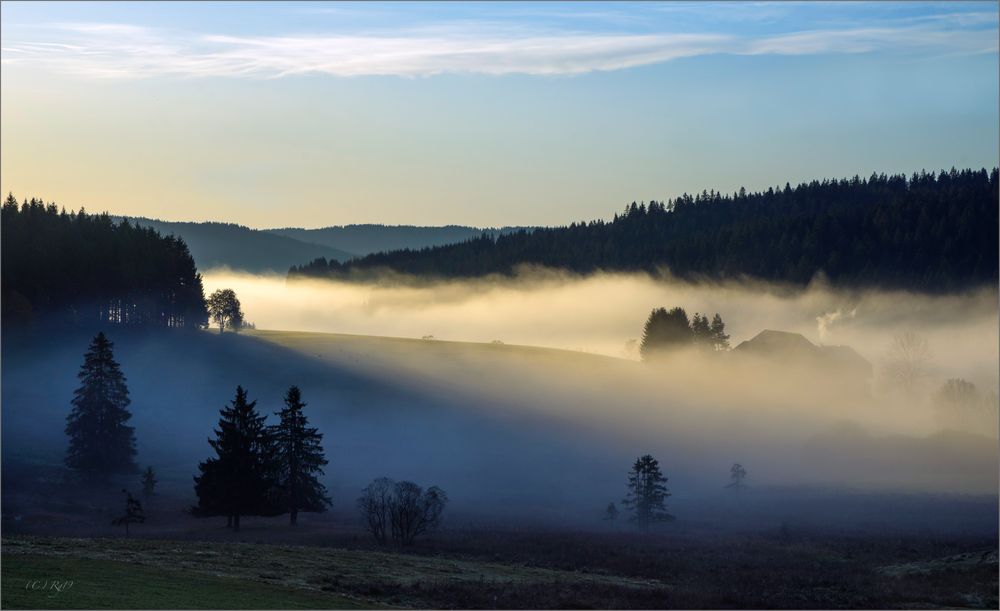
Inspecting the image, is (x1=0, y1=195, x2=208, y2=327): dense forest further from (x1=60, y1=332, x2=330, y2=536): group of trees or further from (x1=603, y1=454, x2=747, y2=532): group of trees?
(x1=603, y1=454, x2=747, y2=532): group of trees

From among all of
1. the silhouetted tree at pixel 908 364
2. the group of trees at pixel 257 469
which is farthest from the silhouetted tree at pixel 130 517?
the silhouetted tree at pixel 908 364

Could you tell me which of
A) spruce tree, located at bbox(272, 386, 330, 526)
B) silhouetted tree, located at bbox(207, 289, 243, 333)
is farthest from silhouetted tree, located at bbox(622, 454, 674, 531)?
silhouetted tree, located at bbox(207, 289, 243, 333)

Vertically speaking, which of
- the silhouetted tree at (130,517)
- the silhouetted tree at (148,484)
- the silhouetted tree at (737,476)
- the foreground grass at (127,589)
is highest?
the silhouetted tree at (737,476)

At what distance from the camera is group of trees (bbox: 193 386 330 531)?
3179 inches

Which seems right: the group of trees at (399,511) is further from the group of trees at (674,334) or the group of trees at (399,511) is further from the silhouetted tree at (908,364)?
the silhouetted tree at (908,364)

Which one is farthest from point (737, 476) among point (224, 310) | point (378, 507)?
point (224, 310)

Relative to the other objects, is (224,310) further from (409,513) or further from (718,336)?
(409,513)

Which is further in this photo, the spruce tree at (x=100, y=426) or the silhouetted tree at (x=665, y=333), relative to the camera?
the silhouetted tree at (x=665, y=333)

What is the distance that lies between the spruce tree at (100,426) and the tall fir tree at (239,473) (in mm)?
19988

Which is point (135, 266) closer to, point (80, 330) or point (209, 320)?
point (80, 330)

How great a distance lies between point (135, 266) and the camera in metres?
148

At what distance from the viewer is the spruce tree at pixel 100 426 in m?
99.0

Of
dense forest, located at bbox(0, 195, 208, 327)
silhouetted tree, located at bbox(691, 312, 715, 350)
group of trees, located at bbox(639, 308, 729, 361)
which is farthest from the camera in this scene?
silhouetted tree, located at bbox(691, 312, 715, 350)

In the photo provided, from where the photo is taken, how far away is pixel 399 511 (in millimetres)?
73312
